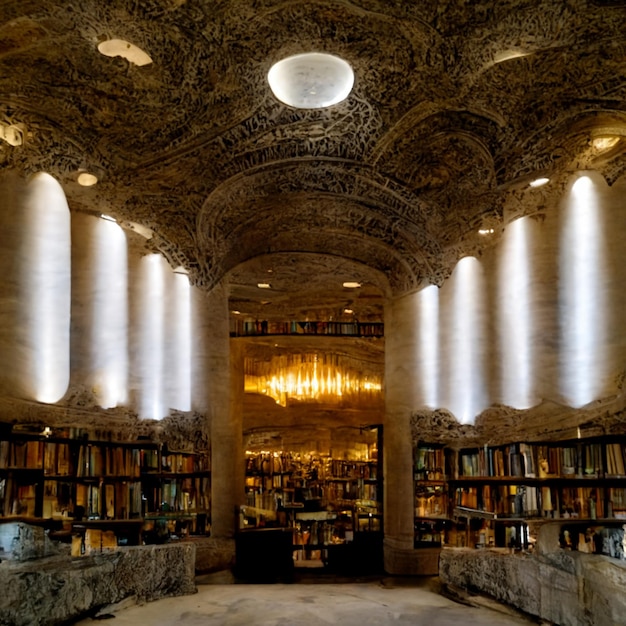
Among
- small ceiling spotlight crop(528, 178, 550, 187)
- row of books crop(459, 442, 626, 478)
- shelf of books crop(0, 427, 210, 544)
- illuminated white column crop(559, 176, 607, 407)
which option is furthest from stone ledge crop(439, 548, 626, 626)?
small ceiling spotlight crop(528, 178, 550, 187)

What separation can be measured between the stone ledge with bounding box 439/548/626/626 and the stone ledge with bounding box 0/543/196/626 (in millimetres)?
3433

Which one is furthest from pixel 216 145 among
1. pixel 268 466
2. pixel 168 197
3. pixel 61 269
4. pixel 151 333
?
pixel 268 466

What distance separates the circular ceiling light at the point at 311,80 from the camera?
7582mm

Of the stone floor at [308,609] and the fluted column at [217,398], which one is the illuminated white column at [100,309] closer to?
the fluted column at [217,398]

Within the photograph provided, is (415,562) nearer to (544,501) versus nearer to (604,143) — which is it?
(544,501)

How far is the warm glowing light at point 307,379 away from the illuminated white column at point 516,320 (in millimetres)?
5884

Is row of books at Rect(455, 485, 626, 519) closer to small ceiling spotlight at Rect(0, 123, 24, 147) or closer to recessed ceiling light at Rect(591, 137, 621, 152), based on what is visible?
recessed ceiling light at Rect(591, 137, 621, 152)

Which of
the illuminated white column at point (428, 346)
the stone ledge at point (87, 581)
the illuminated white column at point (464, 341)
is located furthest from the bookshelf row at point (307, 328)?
the stone ledge at point (87, 581)

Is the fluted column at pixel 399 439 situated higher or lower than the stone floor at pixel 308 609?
higher

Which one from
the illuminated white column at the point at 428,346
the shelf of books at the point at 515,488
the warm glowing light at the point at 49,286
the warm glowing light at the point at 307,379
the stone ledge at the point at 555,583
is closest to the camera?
the stone ledge at the point at 555,583

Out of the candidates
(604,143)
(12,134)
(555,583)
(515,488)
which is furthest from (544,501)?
(12,134)

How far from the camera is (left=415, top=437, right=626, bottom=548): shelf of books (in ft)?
23.4

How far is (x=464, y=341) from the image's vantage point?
1115 cm

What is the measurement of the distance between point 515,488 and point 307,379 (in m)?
7.21
